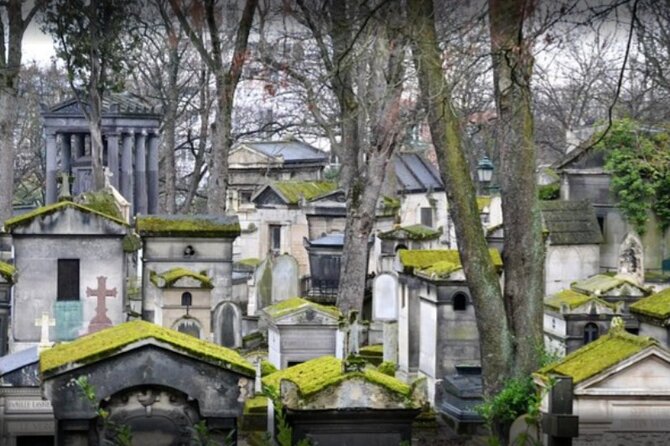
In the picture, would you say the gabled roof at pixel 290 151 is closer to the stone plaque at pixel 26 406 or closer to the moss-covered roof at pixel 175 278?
the moss-covered roof at pixel 175 278

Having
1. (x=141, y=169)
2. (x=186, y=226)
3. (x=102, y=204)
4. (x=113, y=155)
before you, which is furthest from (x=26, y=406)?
(x=113, y=155)

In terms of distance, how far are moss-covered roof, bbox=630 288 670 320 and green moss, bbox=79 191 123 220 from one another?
673 cm

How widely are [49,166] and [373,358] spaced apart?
1849 centimetres

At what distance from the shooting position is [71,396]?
9.14m

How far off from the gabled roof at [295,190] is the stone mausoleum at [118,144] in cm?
357

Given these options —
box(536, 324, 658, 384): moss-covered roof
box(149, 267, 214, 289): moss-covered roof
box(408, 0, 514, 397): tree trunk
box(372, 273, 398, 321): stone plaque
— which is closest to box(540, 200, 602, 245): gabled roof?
box(372, 273, 398, 321): stone plaque

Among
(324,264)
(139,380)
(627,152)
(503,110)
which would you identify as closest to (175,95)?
(324,264)

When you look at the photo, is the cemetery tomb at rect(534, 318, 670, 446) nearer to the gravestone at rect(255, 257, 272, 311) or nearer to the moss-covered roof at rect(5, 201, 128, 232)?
the moss-covered roof at rect(5, 201, 128, 232)

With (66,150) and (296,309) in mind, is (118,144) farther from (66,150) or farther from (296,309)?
(296,309)

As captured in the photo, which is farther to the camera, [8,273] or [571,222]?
[571,222]

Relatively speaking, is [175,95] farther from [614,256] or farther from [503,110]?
[503,110]

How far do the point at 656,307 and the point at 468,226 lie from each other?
9.13 ft

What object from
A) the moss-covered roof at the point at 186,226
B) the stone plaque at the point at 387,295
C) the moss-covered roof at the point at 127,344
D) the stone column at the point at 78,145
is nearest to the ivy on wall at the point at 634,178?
the stone plaque at the point at 387,295

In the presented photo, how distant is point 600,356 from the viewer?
34.7 feet
